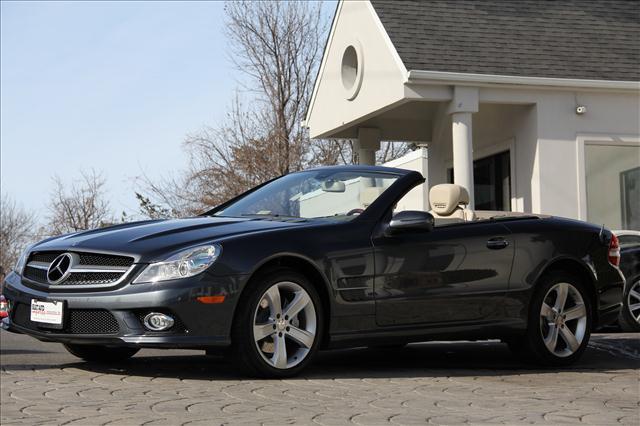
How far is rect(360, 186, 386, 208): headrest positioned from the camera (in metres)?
7.81

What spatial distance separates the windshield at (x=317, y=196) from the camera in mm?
7828

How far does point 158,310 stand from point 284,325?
0.84m

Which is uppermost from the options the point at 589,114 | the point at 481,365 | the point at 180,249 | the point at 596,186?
the point at 589,114

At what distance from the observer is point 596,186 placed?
17.1m

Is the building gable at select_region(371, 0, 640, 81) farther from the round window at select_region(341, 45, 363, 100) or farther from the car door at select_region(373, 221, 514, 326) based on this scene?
the car door at select_region(373, 221, 514, 326)

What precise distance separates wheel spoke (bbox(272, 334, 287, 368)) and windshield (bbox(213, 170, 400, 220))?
111 cm

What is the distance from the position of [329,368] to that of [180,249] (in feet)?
5.25

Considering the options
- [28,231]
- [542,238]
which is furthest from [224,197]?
[28,231]

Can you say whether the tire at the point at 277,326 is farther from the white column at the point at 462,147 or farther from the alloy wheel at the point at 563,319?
the white column at the point at 462,147

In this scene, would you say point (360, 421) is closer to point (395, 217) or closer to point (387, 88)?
point (395, 217)

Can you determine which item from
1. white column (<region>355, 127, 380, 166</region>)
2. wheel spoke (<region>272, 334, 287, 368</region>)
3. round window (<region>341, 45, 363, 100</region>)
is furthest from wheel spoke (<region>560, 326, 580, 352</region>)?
white column (<region>355, 127, 380, 166</region>)

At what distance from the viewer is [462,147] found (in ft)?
54.2

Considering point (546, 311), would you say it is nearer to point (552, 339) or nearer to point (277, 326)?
point (552, 339)

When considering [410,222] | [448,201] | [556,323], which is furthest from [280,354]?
[448,201]
